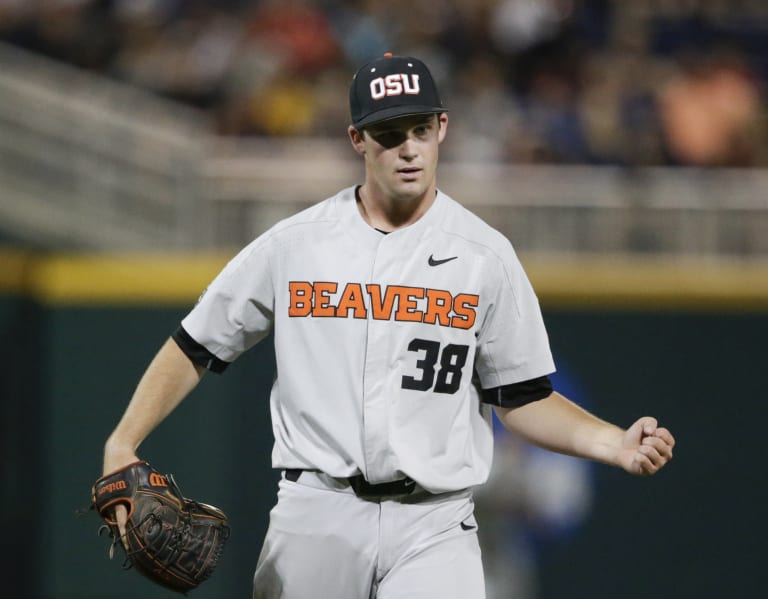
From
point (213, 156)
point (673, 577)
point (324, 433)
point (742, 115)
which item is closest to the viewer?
point (324, 433)

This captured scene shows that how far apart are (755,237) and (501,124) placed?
2.01 m

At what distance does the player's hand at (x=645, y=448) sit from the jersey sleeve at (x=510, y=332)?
359 millimetres

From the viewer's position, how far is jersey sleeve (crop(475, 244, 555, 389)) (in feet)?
11.7

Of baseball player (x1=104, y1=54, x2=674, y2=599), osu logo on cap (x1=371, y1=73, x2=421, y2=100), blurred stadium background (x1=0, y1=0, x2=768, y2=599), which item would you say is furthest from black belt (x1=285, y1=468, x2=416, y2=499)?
blurred stadium background (x1=0, y1=0, x2=768, y2=599)

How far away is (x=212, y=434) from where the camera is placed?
7.12 m

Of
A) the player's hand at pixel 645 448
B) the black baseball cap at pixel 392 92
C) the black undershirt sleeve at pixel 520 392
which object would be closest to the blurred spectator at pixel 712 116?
the black undershirt sleeve at pixel 520 392

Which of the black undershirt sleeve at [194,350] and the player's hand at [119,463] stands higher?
the black undershirt sleeve at [194,350]

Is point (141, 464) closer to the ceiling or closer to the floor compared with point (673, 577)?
closer to the ceiling

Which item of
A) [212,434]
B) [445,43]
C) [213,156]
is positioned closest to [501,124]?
[445,43]

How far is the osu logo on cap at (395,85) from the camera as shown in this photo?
3.48 metres

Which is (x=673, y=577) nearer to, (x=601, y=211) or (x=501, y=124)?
(x=601, y=211)

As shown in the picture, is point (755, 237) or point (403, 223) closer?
point (403, 223)

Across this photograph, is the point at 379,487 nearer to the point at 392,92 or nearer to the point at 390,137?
the point at 390,137

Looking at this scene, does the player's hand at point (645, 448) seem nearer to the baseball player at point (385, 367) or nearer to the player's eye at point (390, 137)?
the baseball player at point (385, 367)
